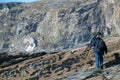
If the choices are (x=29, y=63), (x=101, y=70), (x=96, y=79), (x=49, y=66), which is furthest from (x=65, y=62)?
(x=96, y=79)

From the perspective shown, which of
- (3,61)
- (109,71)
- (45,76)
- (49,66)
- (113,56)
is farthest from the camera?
(3,61)

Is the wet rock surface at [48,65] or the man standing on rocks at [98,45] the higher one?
the man standing on rocks at [98,45]

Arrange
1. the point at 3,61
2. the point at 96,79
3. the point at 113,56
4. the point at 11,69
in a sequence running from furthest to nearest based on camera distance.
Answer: the point at 3,61, the point at 11,69, the point at 113,56, the point at 96,79

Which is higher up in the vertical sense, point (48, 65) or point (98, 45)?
point (98, 45)

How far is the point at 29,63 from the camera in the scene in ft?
144

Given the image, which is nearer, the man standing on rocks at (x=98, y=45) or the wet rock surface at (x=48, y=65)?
the man standing on rocks at (x=98, y=45)

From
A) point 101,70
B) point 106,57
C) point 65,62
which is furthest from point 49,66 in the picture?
point 101,70

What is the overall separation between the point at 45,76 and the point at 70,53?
6476 millimetres

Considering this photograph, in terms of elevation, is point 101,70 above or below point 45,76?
above

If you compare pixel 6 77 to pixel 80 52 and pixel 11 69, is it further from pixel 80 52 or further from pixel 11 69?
pixel 80 52

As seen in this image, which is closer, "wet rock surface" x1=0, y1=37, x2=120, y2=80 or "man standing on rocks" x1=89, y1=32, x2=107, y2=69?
"man standing on rocks" x1=89, y1=32, x2=107, y2=69

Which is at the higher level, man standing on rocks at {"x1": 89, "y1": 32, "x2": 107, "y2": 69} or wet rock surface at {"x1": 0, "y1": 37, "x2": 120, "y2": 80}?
man standing on rocks at {"x1": 89, "y1": 32, "x2": 107, "y2": 69}

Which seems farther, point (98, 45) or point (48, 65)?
point (48, 65)

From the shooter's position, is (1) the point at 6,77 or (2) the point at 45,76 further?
(1) the point at 6,77
